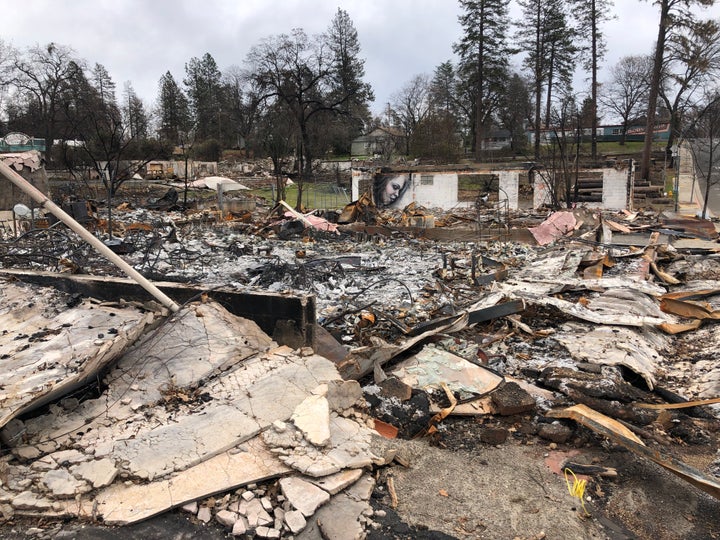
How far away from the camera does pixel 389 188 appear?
25.8 m

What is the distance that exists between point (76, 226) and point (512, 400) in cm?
388

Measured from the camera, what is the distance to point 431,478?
3.37 m

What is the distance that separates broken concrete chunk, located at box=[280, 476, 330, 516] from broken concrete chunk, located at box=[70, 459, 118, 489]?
1.02m

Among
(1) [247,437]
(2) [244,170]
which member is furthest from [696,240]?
(2) [244,170]

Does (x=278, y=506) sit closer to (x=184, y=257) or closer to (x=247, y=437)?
(x=247, y=437)

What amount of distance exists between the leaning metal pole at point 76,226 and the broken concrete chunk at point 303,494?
7.25ft

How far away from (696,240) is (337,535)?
1361cm

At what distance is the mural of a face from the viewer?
25562 millimetres

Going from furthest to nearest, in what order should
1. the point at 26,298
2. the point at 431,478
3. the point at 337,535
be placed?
1. the point at 26,298
2. the point at 431,478
3. the point at 337,535

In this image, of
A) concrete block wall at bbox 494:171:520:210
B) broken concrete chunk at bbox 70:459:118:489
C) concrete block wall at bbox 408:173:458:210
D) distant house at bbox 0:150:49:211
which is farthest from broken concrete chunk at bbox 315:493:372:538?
concrete block wall at bbox 408:173:458:210

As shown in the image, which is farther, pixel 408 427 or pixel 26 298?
pixel 26 298

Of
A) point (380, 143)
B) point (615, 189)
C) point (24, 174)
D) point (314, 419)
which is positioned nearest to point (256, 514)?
point (314, 419)

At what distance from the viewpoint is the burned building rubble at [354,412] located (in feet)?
9.61

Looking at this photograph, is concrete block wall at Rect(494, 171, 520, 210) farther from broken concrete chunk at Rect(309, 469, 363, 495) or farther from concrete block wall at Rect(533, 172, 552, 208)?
broken concrete chunk at Rect(309, 469, 363, 495)
